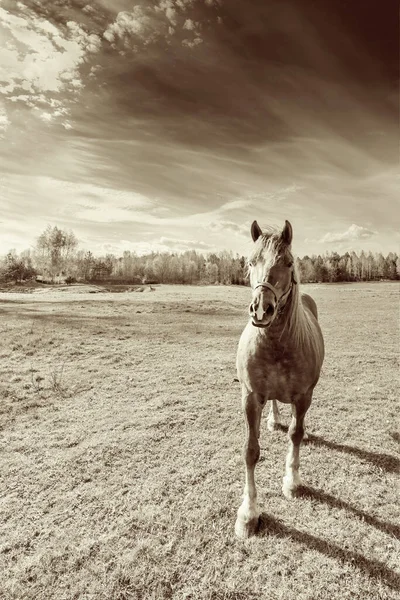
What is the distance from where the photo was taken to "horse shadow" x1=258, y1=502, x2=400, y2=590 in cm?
340

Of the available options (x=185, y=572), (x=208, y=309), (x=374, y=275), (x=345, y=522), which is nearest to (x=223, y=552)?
(x=185, y=572)

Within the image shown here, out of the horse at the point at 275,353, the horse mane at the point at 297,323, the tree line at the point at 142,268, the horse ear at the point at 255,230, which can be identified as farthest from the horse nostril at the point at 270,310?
the tree line at the point at 142,268

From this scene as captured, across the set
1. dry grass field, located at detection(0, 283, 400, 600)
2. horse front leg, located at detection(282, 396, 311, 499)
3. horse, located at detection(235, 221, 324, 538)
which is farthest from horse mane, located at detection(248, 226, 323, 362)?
dry grass field, located at detection(0, 283, 400, 600)

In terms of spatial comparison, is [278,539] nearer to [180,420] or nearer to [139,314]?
[180,420]

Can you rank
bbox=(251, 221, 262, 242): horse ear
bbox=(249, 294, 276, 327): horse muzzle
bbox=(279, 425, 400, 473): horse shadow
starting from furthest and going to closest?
bbox=(279, 425, 400, 473): horse shadow < bbox=(251, 221, 262, 242): horse ear < bbox=(249, 294, 276, 327): horse muzzle

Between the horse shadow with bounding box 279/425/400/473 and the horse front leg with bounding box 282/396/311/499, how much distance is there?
59.0 inches

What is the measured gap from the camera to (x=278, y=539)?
3836mm

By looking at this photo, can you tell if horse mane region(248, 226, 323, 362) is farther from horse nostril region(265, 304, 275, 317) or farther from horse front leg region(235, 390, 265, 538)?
horse front leg region(235, 390, 265, 538)

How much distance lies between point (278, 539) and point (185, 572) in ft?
3.92

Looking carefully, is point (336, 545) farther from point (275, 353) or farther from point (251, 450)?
point (275, 353)

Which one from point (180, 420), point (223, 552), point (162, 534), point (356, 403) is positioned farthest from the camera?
point (356, 403)

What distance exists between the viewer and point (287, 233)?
368 centimetres

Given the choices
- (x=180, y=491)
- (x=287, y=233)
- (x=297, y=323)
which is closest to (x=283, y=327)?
(x=297, y=323)

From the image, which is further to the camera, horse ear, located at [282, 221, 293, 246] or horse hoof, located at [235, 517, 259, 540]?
horse hoof, located at [235, 517, 259, 540]
